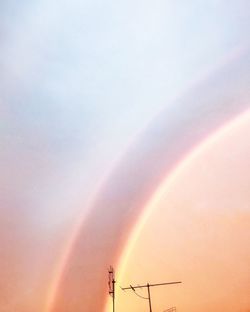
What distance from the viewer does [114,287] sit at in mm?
17172

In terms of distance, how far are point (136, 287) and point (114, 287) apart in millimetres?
1559

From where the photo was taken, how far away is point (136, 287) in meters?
18.1
